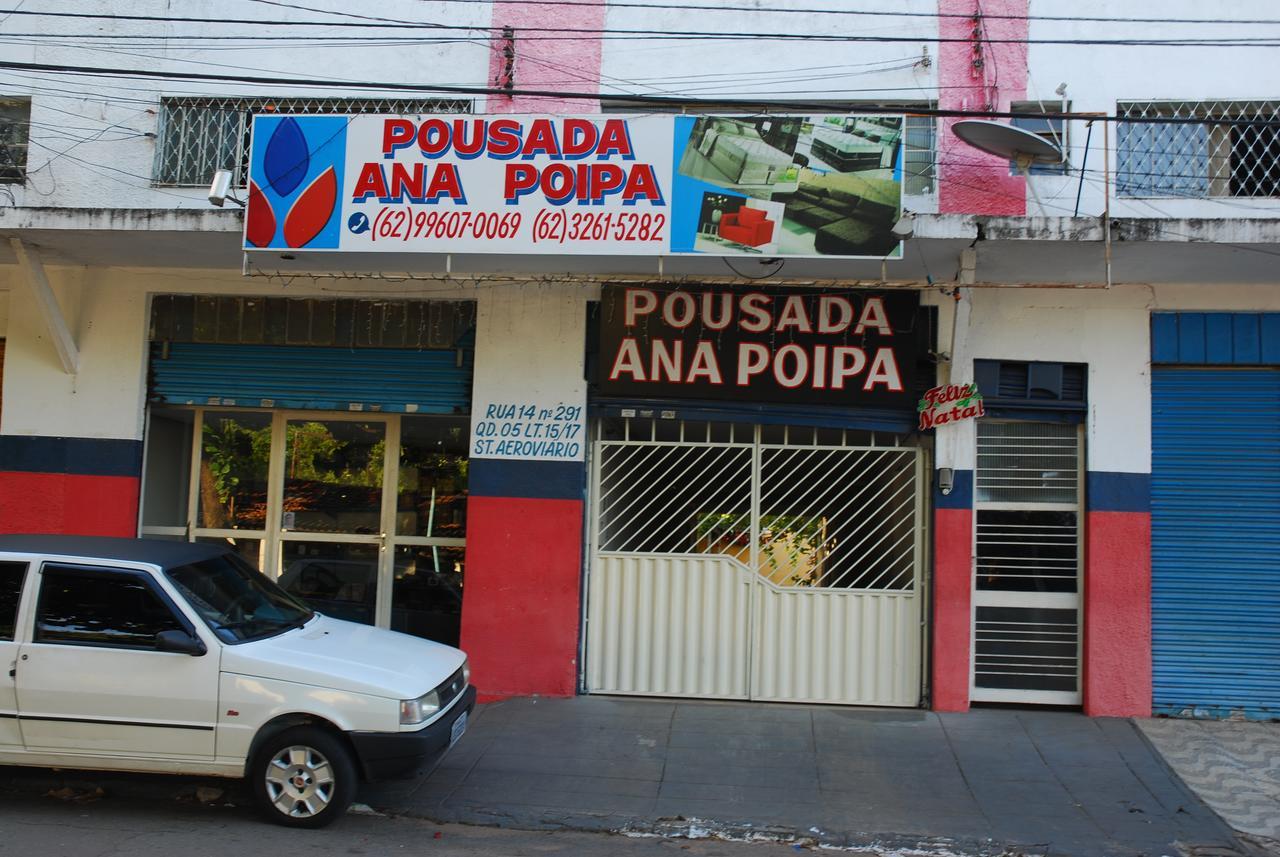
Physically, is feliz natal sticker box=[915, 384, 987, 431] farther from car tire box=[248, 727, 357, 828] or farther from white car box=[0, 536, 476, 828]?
car tire box=[248, 727, 357, 828]

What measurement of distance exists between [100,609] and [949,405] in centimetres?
618

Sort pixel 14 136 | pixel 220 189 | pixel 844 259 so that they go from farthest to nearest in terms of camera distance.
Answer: pixel 14 136, pixel 220 189, pixel 844 259

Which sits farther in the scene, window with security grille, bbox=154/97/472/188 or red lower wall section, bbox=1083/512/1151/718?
window with security grille, bbox=154/97/472/188

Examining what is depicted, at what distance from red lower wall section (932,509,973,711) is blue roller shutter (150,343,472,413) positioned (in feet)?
14.2

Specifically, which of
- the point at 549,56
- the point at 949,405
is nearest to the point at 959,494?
the point at 949,405

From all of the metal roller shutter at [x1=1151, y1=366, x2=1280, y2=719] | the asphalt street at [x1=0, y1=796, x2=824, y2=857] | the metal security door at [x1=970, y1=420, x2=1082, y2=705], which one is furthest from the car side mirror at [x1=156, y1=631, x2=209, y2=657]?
the metal roller shutter at [x1=1151, y1=366, x2=1280, y2=719]

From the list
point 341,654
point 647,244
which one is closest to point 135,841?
point 341,654

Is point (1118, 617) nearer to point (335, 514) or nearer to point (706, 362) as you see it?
point (706, 362)

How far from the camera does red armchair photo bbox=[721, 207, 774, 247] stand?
23.7 ft

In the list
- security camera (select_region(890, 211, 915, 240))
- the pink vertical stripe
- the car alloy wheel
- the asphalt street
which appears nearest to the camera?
the asphalt street

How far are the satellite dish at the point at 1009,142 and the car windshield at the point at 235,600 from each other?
19.3ft

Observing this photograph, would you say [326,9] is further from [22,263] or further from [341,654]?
[341,654]

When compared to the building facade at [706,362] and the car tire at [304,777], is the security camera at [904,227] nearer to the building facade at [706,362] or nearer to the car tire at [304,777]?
the building facade at [706,362]

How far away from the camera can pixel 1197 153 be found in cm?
836
